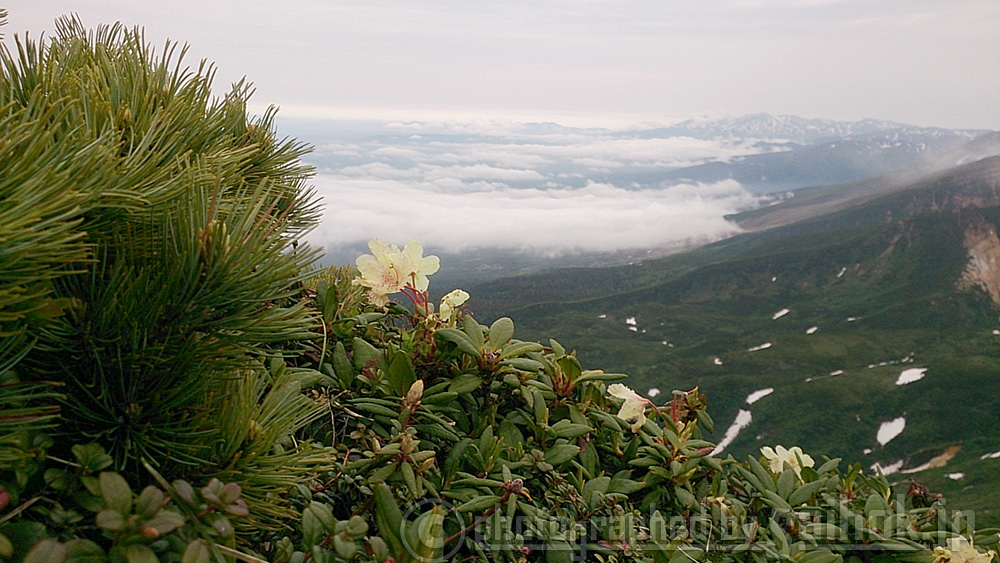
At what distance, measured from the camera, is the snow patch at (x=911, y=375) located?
121375 mm

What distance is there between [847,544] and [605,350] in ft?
517

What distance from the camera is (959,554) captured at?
2.38m

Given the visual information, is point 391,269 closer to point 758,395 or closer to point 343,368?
point 343,368

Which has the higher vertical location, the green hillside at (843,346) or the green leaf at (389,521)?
the green leaf at (389,521)

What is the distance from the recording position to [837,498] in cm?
270

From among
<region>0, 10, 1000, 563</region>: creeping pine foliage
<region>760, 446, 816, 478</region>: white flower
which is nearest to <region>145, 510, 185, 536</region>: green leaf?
<region>0, 10, 1000, 563</region>: creeping pine foliage

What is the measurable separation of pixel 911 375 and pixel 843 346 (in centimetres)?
2090

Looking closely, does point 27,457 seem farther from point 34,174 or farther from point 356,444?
point 356,444

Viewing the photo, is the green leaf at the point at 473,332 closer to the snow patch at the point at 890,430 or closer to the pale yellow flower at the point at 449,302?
the pale yellow flower at the point at 449,302

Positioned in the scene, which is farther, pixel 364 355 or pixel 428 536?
pixel 364 355

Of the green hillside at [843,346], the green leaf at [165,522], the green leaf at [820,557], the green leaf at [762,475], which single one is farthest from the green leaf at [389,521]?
the green hillside at [843,346]

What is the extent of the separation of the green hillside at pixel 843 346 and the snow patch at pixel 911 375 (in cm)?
174

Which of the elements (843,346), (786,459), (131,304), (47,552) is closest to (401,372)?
(131,304)

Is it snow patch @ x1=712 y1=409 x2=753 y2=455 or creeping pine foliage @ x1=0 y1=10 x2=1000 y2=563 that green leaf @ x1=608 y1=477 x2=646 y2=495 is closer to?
creeping pine foliage @ x1=0 y1=10 x2=1000 y2=563
